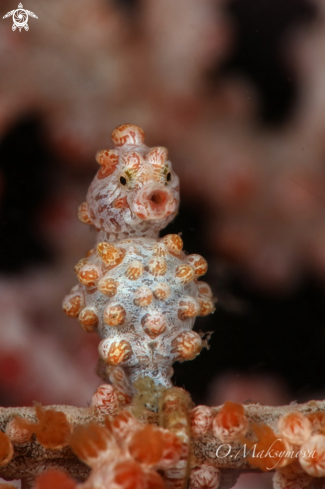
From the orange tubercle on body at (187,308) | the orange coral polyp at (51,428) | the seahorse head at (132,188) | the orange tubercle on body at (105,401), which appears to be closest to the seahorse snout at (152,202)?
the seahorse head at (132,188)

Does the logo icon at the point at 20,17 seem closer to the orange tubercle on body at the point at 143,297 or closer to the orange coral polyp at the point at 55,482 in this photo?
the orange tubercle on body at the point at 143,297

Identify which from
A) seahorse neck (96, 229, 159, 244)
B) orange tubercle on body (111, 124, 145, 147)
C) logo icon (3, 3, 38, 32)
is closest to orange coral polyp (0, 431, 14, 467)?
seahorse neck (96, 229, 159, 244)

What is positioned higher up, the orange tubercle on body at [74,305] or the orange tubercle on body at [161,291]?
the orange tubercle on body at [161,291]

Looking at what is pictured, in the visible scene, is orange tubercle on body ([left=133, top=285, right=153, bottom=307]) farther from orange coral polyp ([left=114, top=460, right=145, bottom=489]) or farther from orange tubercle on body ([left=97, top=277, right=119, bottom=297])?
orange coral polyp ([left=114, top=460, right=145, bottom=489])

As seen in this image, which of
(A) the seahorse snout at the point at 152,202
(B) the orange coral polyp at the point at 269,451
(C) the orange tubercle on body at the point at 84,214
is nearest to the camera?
(B) the orange coral polyp at the point at 269,451

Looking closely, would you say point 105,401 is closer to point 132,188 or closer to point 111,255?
point 111,255

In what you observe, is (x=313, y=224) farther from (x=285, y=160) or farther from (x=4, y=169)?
(x=4, y=169)

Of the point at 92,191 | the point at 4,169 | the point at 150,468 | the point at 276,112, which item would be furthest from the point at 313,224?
the point at 4,169
